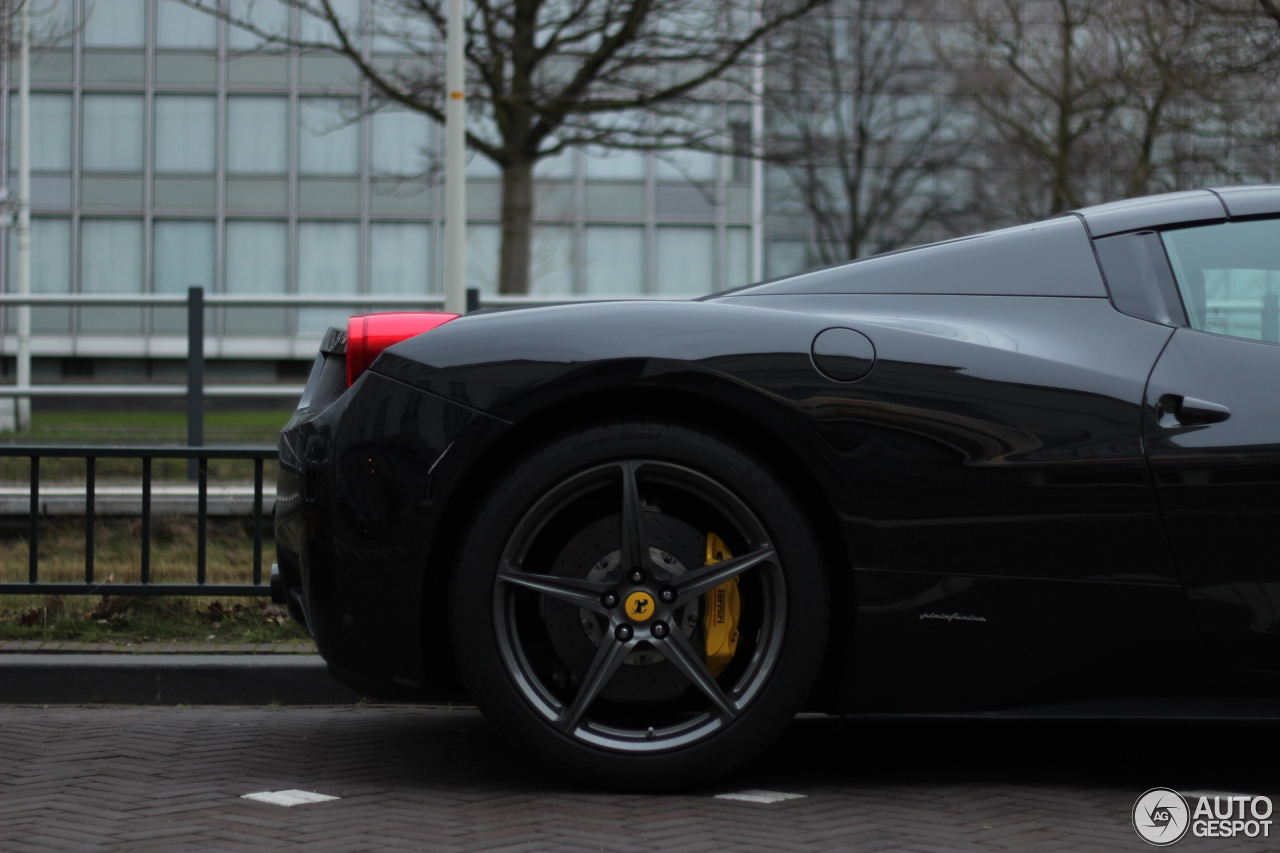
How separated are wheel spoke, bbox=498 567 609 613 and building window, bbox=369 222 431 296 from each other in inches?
1206

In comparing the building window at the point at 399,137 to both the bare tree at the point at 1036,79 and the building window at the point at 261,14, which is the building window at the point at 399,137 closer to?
the building window at the point at 261,14

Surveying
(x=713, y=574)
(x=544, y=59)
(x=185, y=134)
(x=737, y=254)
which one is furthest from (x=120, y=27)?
(x=713, y=574)

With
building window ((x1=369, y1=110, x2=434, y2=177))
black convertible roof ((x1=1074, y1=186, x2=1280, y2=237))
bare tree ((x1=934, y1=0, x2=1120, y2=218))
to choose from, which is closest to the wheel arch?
black convertible roof ((x1=1074, y1=186, x2=1280, y2=237))

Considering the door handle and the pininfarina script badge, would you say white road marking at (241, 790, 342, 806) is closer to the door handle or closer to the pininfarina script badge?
the pininfarina script badge

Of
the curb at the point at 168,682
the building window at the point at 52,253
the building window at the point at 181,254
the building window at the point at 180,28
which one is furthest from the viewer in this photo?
the building window at the point at 181,254

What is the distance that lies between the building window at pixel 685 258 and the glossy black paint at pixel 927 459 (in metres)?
31.0

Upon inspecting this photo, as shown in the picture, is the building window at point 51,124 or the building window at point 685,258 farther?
the building window at point 685,258

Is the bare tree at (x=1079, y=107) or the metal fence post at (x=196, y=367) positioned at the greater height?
the bare tree at (x=1079, y=107)

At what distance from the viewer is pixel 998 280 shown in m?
3.13

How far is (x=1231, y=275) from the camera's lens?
3.11 m

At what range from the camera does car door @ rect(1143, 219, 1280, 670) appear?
2852 millimetres

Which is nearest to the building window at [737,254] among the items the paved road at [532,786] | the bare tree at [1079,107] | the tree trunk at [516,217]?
the bare tree at [1079,107]

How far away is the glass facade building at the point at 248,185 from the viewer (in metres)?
32.2

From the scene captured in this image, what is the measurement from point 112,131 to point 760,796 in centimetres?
3306
